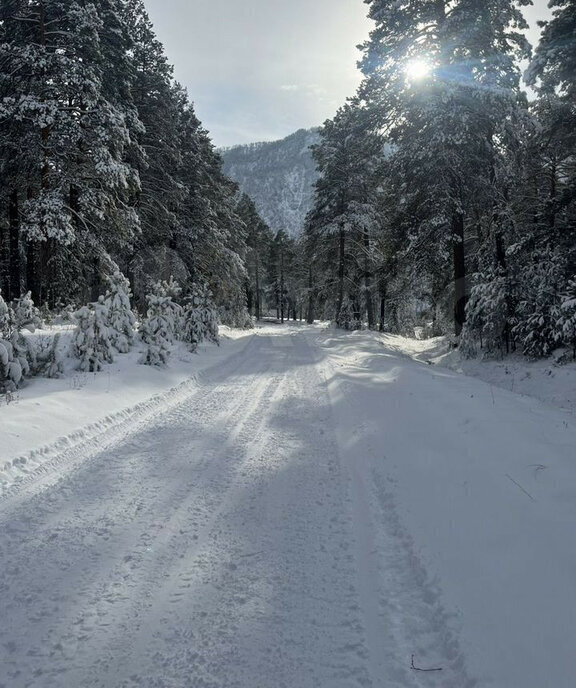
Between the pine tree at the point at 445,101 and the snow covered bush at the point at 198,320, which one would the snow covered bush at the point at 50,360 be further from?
the pine tree at the point at 445,101

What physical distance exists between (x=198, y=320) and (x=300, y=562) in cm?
1357

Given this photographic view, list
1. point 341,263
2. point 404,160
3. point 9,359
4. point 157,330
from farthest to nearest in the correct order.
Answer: point 341,263, point 404,160, point 157,330, point 9,359

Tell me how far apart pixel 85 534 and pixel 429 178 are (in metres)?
14.8

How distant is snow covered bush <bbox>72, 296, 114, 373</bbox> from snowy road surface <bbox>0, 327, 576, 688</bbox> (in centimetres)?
418

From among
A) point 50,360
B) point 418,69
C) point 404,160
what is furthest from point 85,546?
point 418,69

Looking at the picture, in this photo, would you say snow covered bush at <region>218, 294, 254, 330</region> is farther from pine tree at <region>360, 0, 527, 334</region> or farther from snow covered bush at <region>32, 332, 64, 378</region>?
snow covered bush at <region>32, 332, 64, 378</region>

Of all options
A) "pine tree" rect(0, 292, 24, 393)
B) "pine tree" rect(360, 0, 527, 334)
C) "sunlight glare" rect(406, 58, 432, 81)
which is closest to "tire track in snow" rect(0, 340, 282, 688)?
"pine tree" rect(0, 292, 24, 393)

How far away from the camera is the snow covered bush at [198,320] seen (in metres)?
16.0

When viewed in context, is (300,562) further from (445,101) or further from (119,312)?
(445,101)

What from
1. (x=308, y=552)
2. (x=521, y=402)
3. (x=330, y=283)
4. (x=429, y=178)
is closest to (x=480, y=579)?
(x=308, y=552)

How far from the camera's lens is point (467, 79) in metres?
13.3

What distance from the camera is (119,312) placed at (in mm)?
11125

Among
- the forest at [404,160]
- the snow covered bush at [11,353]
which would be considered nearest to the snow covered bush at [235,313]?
the forest at [404,160]

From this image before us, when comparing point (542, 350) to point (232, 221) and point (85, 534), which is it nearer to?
point (85, 534)
